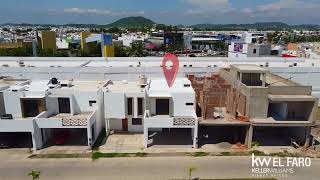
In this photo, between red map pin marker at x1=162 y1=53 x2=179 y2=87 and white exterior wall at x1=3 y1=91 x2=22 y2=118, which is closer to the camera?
white exterior wall at x1=3 y1=91 x2=22 y2=118

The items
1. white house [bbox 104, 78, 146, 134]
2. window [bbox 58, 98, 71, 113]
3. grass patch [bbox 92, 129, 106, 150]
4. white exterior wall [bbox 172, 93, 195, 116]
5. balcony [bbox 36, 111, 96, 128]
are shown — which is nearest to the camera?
balcony [bbox 36, 111, 96, 128]

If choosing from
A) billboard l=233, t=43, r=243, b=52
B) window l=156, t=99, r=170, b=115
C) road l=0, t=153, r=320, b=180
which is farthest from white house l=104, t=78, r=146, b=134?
billboard l=233, t=43, r=243, b=52

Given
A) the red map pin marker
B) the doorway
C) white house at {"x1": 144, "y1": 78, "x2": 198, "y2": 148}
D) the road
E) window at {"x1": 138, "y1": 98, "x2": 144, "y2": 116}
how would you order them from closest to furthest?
the road → white house at {"x1": 144, "y1": 78, "x2": 198, "y2": 148} → the doorway → window at {"x1": 138, "y1": 98, "x2": 144, "y2": 116} → the red map pin marker

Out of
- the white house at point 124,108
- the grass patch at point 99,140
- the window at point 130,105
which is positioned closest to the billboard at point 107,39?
the white house at point 124,108

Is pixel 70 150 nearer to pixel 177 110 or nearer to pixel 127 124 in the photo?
pixel 127 124

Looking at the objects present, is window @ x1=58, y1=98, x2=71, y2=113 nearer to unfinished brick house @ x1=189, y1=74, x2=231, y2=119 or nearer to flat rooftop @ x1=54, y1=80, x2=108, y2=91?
flat rooftop @ x1=54, y1=80, x2=108, y2=91

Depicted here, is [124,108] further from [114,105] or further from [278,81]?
[278,81]

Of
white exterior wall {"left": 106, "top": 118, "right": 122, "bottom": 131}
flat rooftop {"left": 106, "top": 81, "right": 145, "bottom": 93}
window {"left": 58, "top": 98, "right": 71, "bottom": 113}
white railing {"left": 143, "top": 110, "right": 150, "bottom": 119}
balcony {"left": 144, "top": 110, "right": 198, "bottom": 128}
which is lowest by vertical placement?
white exterior wall {"left": 106, "top": 118, "right": 122, "bottom": 131}

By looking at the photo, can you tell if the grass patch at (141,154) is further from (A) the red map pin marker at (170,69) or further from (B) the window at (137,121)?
(A) the red map pin marker at (170,69)
